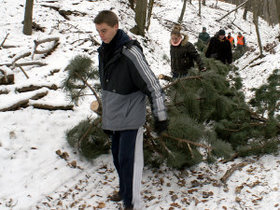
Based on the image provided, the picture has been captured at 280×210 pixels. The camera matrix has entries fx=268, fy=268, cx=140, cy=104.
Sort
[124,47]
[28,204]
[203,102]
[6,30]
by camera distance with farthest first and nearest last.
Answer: [6,30] < [203,102] < [28,204] < [124,47]

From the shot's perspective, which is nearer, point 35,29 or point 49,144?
point 49,144

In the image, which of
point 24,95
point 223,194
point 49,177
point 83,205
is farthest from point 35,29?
point 223,194

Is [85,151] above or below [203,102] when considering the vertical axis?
below

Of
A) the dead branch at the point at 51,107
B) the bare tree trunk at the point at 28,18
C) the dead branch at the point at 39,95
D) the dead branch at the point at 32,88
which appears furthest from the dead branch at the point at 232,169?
the bare tree trunk at the point at 28,18

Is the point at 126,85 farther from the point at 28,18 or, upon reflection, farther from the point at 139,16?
the point at 139,16

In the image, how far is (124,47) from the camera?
2.57 meters

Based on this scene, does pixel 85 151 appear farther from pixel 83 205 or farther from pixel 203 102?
pixel 203 102

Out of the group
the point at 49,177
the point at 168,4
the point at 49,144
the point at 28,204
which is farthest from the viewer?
the point at 168,4

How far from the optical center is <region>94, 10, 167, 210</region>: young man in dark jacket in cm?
255

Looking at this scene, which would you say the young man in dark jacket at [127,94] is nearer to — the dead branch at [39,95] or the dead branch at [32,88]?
the dead branch at [39,95]

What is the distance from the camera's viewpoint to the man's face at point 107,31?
2.56 metres

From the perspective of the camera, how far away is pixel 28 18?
9.55 meters

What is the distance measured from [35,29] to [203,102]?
8.54 metres

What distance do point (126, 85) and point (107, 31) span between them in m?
0.55
